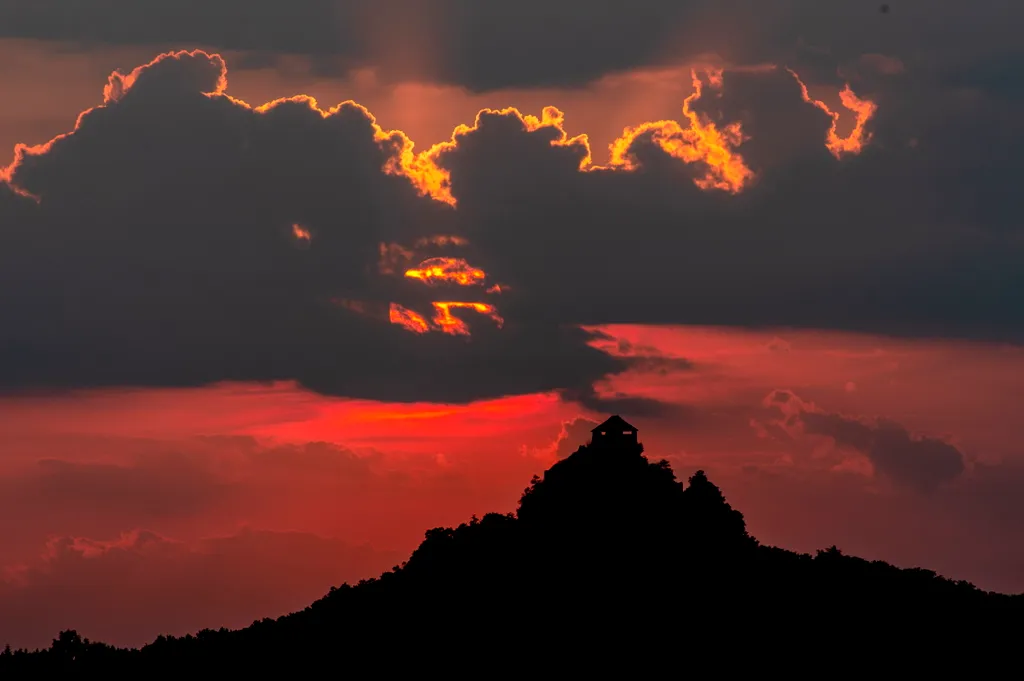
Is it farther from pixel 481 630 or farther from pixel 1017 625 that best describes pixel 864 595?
pixel 481 630

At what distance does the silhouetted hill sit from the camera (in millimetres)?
178000

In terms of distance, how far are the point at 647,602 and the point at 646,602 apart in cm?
11

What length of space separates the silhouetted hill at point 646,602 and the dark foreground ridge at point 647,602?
152 millimetres

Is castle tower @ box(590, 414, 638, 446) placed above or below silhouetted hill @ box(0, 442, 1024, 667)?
above

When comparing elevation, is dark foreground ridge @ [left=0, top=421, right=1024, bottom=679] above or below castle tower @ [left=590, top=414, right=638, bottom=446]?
below

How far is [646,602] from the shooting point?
181000 mm

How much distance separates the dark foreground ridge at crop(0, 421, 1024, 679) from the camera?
584 feet

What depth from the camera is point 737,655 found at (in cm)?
17662

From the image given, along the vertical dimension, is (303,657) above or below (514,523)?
below

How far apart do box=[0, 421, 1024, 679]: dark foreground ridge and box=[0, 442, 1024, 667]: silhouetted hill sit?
15 cm

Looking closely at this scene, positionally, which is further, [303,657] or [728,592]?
[303,657]

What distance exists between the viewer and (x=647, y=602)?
181000mm

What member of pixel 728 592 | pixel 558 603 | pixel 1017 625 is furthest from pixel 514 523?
pixel 1017 625

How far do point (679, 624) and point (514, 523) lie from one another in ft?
70.8
